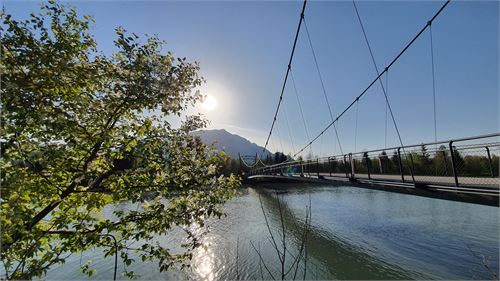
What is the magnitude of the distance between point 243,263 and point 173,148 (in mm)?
8478

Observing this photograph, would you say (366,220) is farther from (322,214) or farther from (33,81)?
(33,81)

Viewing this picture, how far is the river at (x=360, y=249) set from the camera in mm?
9641

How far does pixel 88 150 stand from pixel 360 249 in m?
12.3

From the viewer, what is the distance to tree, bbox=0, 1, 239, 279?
2.48 m

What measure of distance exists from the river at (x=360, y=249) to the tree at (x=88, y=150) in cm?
287

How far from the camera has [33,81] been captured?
108 inches

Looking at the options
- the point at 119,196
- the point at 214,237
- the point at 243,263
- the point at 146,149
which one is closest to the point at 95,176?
the point at 119,196

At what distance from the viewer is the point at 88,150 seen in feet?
10.6

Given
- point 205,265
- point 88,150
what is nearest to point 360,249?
point 205,265

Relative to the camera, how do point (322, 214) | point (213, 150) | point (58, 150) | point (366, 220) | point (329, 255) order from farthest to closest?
point (322, 214) < point (366, 220) < point (329, 255) < point (213, 150) < point (58, 150)

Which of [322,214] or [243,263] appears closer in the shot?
[243,263]

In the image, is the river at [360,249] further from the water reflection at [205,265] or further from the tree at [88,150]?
the tree at [88,150]

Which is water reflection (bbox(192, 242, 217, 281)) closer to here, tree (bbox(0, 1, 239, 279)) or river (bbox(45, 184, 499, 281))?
river (bbox(45, 184, 499, 281))

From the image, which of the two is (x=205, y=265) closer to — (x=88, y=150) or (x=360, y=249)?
(x=360, y=249)
